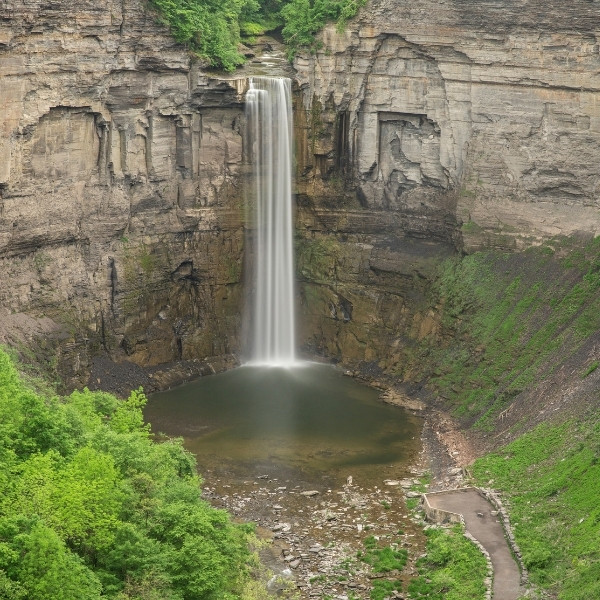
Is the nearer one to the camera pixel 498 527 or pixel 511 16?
pixel 498 527

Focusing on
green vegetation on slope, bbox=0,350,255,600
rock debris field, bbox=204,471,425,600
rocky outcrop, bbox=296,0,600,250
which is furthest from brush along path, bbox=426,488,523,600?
rocky outcrop, bbox=296,0,600,250

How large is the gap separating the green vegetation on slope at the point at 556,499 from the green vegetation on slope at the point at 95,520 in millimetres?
10164

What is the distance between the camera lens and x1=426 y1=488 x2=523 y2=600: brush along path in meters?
44.2

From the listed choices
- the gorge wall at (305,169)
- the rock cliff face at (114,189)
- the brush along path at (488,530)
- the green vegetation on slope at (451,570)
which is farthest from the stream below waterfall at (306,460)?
the rock cliff face at (114,189)

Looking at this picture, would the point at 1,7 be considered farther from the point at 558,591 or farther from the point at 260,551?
the point at 558,591

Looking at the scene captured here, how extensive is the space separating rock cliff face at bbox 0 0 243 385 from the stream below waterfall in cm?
469

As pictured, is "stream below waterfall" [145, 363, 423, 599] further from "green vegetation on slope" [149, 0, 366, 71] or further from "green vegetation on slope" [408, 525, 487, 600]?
"green vegetation on slope" [149, 0, 366, 71]

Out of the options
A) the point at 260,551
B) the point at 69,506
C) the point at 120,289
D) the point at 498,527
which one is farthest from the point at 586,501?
the point at 120,289

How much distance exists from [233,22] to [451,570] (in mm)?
36988

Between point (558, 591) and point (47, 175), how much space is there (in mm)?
33611

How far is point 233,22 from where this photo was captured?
72.6m

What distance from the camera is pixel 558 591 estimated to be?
42.6 m

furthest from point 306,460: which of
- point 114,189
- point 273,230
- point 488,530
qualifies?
point 114,189

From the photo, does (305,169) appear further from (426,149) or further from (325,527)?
(325,527)
